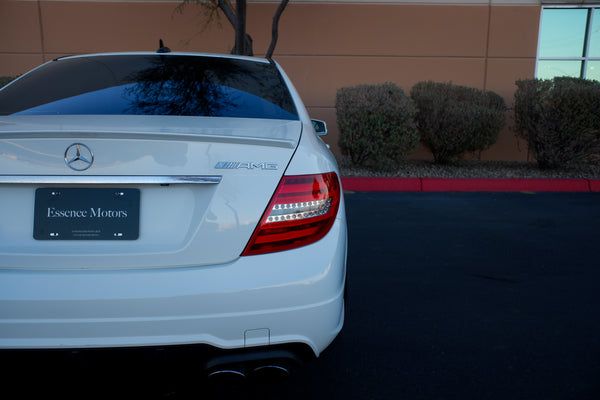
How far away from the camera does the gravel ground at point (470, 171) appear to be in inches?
280

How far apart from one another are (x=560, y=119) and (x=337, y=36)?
4335mm

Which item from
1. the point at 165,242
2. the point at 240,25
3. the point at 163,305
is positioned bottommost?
the point at 163,305

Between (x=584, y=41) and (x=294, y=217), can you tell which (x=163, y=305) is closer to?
(x=294, y=217)

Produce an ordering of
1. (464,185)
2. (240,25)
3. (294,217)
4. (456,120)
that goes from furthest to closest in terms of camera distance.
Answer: (240,25), (456,120), (464,185), (294,217)

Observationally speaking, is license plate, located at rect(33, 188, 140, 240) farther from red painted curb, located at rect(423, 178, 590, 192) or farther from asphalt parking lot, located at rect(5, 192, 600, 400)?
red painted curb, located at rect(423, 178, 590, 192)

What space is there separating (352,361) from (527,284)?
170 centimetres

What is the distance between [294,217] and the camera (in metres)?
1.59

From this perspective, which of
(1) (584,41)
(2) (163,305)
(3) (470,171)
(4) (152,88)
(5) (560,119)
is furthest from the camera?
(1) (584,41)

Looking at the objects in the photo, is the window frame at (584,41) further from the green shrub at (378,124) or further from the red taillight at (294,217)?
the red taillight at (294,217)

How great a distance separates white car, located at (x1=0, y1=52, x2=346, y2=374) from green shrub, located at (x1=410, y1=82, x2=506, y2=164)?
6064 millimetres

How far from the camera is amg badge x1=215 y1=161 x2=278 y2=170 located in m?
1.54

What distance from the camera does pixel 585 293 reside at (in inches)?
124

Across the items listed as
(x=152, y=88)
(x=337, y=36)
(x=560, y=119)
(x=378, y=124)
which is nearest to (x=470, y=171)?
(x=560, y=119)

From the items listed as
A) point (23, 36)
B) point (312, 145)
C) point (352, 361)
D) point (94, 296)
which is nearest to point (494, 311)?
point (352, 361)
